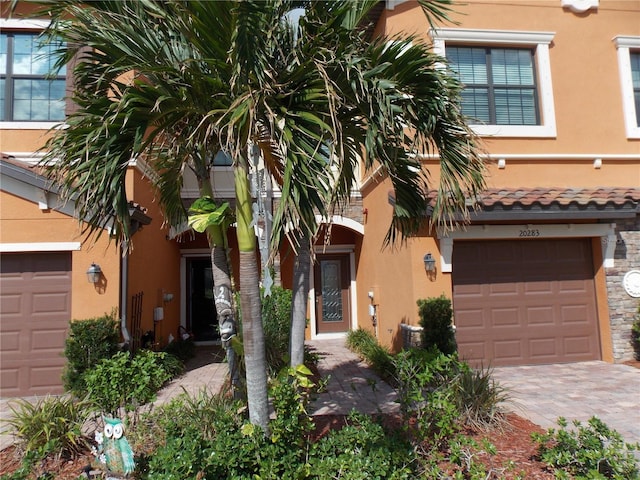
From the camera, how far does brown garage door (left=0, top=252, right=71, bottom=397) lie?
7.48 metres

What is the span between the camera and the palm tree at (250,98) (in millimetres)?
3398

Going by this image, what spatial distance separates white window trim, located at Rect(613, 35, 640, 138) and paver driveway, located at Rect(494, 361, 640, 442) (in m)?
5.26

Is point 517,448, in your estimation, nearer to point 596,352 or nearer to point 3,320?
point 596,352

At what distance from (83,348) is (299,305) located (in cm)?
452

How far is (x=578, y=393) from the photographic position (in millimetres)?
6699

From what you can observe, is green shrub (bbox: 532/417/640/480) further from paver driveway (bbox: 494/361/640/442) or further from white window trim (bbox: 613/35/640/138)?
white window trim (bbox: 613/35/640/138)

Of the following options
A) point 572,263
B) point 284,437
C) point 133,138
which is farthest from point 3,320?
point 572,263

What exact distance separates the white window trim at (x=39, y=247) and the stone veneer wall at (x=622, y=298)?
410 inches

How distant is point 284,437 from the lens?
12.6ft

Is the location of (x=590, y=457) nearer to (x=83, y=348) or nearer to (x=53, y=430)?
(x=53, y=430)

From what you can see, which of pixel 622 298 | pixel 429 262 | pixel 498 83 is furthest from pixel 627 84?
pixel 429 262

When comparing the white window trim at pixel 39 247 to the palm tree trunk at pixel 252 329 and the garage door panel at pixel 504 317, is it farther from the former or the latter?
the garage door panel at pixel 504 317

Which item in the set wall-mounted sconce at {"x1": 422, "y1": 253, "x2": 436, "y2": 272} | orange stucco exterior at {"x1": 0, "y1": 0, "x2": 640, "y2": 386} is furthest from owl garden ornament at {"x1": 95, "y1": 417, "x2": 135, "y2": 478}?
wall-mounted sconce at {"x1": 422, "y1": 253, "x2": 436, "y2": 272}

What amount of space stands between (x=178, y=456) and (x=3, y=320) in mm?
5967
